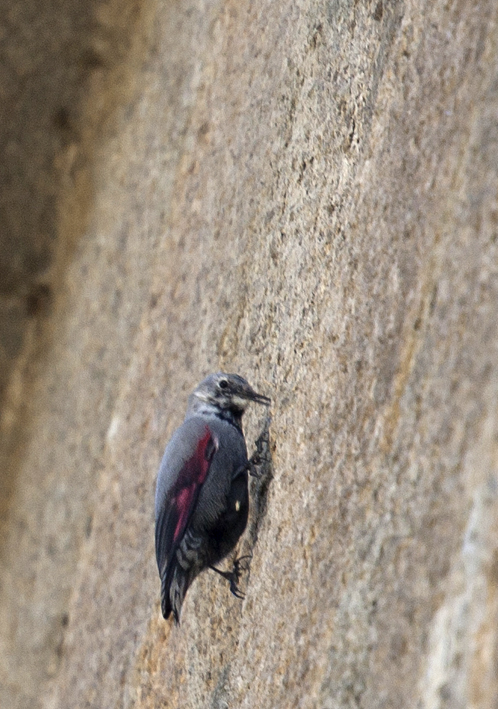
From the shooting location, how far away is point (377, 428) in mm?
2277

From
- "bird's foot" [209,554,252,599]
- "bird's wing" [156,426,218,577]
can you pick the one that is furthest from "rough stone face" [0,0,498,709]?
"bird's wing" [156,426,218,577]

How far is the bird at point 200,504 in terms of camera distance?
2926 mm

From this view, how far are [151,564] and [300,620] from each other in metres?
1.58

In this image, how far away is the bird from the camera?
115 inches

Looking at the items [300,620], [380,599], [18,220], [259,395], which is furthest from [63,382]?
[380,599]

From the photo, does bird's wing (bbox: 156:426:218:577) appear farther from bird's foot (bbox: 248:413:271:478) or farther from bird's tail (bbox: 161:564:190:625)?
bird's foot (bbox: 248:413:271:478)

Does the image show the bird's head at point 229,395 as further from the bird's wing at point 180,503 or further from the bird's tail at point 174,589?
the bird's tail at point 174,589

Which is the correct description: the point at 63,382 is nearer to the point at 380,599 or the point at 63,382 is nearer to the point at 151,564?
the point at 151,564

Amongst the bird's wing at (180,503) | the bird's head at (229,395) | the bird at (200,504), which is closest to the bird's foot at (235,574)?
the bird at (200,504)

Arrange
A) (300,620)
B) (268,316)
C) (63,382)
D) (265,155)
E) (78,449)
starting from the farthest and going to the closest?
1. (63,382)
2. (78,449)
3. (265,155)
4. (268,316)
5. (300,620)

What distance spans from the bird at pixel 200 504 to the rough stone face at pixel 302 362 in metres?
0.08

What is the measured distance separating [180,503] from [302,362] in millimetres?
535

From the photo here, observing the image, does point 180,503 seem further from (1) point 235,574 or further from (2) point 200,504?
(1) point 235,574

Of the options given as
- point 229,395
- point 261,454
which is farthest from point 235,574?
point 229,395
